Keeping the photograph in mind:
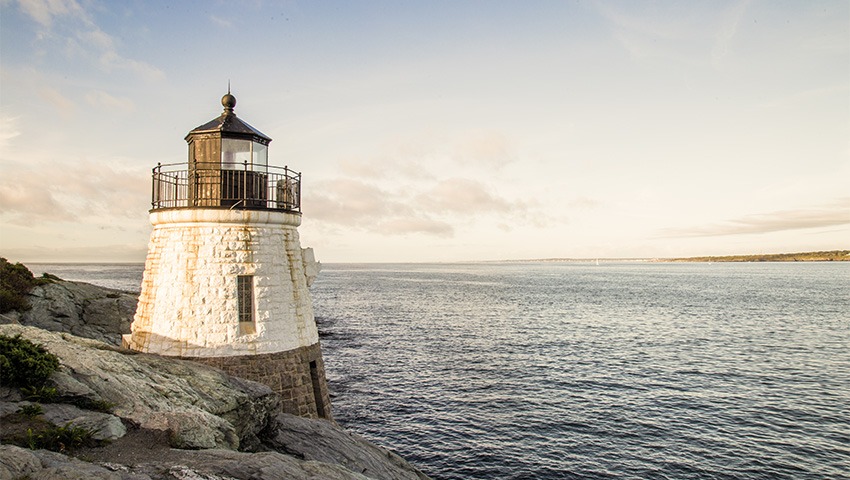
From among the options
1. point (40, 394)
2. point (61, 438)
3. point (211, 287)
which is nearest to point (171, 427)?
point (61, 438)

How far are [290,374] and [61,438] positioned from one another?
7.77m

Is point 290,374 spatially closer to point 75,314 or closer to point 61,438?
point 61,438

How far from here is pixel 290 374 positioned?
598 inches

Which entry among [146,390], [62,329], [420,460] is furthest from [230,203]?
[62,329]

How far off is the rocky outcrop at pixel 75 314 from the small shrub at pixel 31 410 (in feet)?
69.2

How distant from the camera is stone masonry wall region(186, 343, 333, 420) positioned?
14.5m

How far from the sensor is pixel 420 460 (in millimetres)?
20188

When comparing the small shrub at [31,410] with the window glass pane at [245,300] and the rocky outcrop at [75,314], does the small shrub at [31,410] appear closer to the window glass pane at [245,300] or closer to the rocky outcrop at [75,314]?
the window glass pane at [245,300]

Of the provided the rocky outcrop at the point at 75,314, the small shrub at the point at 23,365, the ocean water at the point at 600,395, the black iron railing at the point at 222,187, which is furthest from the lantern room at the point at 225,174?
the rocky outcrop at the point at 75,314

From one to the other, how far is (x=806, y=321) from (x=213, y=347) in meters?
62.8

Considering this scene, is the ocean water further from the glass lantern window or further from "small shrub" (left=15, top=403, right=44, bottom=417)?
"small shrub" (left=15, top=403, right=44, bottom=417)

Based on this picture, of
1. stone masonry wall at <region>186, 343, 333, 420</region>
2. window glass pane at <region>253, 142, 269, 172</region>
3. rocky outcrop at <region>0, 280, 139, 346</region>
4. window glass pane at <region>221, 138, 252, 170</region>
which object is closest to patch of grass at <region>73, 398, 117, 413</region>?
stone masonry wall at <region>186, 343, 333, 420</region>

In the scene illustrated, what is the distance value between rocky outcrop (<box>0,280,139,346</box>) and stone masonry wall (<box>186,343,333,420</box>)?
17.5 metres

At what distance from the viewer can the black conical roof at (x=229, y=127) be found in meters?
15.3
